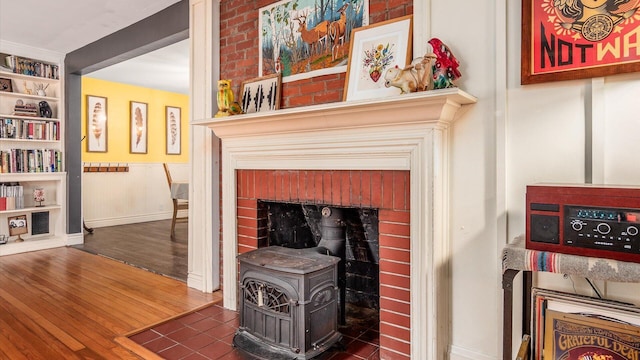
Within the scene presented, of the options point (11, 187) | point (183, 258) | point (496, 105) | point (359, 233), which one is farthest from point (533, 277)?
point (11, 187)

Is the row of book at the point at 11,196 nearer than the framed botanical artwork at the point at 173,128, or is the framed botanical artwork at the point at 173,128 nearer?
the row of book at the point at 11,196

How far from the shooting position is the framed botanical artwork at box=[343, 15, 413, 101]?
204cm

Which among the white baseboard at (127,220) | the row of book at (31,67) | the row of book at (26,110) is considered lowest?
the white baseboard at (127,220)

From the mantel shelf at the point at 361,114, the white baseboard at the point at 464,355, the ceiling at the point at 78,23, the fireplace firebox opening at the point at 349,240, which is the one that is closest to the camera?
the mantel shelf at the point at 361,114

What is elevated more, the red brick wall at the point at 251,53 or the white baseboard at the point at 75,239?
the red brick wall at the point at 251,53

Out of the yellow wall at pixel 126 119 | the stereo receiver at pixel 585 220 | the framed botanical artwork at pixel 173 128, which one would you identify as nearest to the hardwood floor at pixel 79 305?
the stereo receiver at pixel 585 220

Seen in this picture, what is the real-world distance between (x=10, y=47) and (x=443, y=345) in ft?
18.0

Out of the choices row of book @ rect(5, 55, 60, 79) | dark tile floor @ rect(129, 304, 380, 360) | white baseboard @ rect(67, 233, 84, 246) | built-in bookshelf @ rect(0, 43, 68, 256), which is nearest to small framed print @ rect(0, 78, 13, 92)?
built-in bookshelf @ rect(0, 43, 68, 256)

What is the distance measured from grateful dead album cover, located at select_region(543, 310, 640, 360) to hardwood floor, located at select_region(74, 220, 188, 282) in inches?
111

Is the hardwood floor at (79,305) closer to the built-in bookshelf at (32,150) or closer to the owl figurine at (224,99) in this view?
the built-in bookshelf at (32,150)

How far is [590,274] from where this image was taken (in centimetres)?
123

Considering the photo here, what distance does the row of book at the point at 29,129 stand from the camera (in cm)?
436

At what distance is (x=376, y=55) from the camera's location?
213 cm

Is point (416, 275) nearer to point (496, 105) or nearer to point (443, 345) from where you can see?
point (443, 345)
